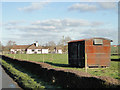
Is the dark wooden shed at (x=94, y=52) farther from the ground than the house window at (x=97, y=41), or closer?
closer

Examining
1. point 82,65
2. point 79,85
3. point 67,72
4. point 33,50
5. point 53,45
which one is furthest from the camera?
point 53,45

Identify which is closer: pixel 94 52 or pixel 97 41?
pixel 94 52

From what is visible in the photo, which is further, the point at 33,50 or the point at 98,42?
the point at 33,50

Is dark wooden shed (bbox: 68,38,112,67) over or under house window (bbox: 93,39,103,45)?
under

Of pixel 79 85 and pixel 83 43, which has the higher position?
pixel 83 43

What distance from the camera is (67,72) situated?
A: 1044cm

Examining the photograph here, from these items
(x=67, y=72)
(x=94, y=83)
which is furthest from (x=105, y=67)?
(x=94, y=83)

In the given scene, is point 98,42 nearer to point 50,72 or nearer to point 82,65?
point 82,65

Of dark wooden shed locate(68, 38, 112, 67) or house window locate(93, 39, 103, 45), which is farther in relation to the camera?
house window locate(93, 39, 103, 45)

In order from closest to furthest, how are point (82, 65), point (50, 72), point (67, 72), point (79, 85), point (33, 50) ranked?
point (79, 85)
point (67, 72)
point (50, 72)
point (82, 65)
point (33, 50)

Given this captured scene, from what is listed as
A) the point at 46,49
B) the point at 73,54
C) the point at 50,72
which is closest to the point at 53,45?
the point at 46,49

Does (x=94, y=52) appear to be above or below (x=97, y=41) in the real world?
below

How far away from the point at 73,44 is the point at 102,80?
16216 millimetres

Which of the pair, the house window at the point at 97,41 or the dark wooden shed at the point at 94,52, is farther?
the house window at the point at 97,41
